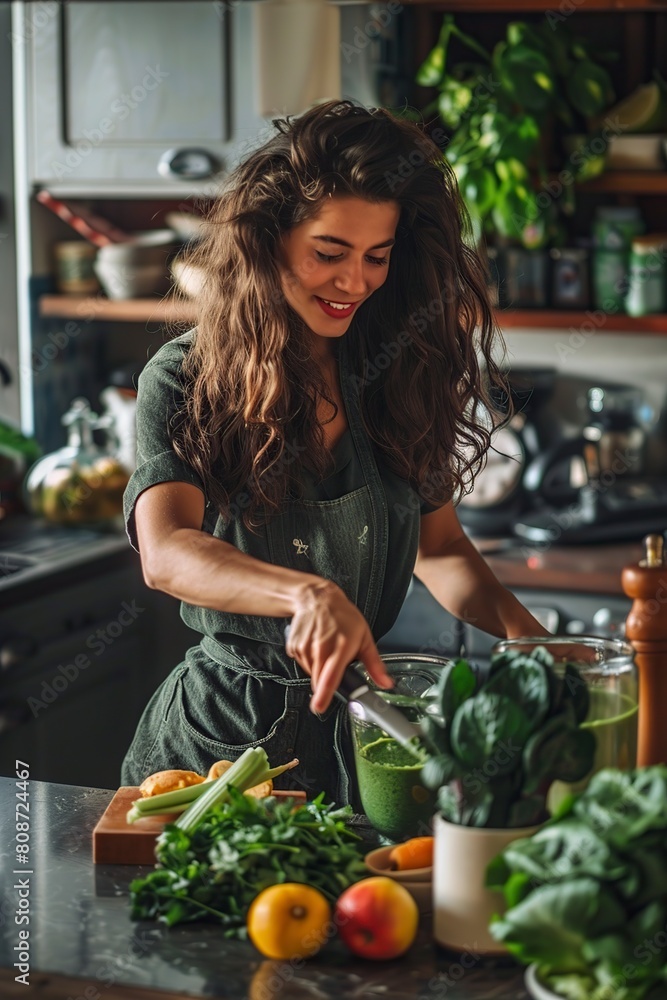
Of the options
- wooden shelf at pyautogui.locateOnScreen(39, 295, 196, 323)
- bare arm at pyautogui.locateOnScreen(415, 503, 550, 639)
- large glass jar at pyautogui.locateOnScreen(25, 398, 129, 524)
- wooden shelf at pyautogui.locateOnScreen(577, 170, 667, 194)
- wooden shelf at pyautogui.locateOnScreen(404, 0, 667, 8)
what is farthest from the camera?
wooden shelf at pyautogui.locateOnScreen(39, 295, 196, 323)

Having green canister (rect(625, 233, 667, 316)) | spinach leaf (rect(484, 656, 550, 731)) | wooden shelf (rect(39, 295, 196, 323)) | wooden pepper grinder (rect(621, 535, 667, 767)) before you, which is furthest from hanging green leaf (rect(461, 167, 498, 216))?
spinach leaf (rect(484, 656, 550, 731))

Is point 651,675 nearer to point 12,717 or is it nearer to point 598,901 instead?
point 598,901

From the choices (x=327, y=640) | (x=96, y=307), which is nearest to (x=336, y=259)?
(x=327, y=640)

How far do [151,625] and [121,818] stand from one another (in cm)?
167

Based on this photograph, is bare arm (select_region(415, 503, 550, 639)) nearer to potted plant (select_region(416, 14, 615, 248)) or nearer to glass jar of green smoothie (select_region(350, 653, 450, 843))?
glass jar of green smoothie (select_region(350, 653, 450, 843))

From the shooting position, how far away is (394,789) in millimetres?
1171

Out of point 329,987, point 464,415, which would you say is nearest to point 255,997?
point 329,987

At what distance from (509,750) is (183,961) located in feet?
1.03

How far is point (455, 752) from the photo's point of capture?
989 mm

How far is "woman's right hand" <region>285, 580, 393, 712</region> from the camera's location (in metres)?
1.06

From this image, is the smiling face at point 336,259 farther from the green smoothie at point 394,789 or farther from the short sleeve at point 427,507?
the green smoothie at point 394,789

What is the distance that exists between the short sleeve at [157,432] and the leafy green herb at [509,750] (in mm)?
535

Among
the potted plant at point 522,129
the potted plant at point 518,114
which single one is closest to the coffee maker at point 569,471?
the potted plant at point 522,129

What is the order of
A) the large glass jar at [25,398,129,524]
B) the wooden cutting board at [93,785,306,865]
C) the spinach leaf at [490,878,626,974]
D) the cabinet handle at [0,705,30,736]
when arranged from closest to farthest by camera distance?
1. the spinach leaf at [490,878,626,974]
2. the wooden cutting board at [93,785,306,865]
3. the cabinet handle at [0,705,30,736]
4. the large glass jar at [25,398,129,524]
